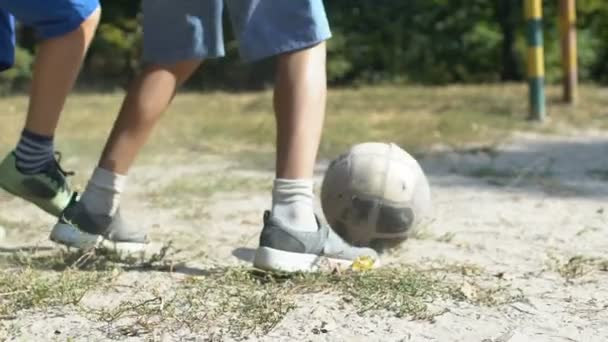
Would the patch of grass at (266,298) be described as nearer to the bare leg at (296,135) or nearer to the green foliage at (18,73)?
the bare leg at (296,135)

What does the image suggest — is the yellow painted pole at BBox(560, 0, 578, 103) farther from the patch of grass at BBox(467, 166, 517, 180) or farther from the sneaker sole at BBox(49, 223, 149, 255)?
the sneaker sole at BBox(49, 223, 149, 255)

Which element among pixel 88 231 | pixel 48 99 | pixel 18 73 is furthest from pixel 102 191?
pixel 18 73

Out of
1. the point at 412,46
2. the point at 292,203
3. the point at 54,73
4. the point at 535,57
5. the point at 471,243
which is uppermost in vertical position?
the point at 54,73

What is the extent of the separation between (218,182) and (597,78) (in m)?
7.96

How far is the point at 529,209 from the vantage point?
4426 millimetres

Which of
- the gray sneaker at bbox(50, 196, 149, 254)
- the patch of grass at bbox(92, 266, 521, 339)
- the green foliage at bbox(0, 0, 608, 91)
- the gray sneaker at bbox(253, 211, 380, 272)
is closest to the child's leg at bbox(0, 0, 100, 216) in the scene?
the gray sneaker at bbox(50, 196, 149, 254)

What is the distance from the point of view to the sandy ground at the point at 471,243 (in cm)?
253

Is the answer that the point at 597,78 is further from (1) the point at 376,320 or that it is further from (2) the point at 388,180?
(1) the point at 376,320

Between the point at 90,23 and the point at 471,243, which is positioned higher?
the point at 90,23

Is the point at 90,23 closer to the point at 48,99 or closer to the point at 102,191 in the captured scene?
the point at 48,99

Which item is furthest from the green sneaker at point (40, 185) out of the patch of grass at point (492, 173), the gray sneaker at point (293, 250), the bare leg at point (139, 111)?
the patch of grass at point (492, 173)

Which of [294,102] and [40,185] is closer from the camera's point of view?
[294,102]

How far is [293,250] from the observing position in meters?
2.92

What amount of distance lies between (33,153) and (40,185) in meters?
0.10
